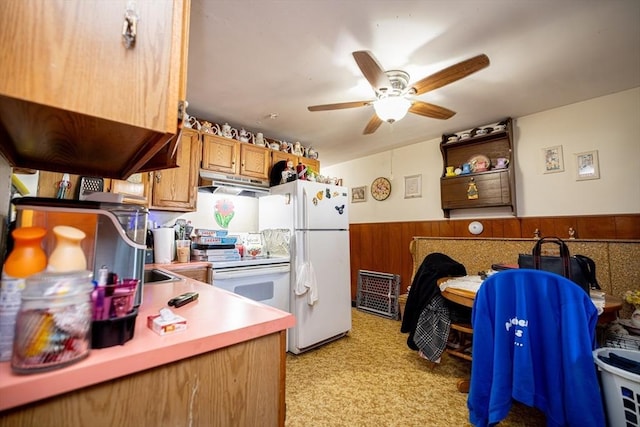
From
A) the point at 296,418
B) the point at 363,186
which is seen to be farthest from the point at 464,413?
the point at 363,186

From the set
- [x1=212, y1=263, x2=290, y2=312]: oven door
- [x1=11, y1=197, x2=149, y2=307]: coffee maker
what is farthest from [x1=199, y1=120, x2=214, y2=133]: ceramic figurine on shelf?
[x1=11, y1=197, x2=149, y2=307]: coffee maker

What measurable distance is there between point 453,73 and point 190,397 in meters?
1.96

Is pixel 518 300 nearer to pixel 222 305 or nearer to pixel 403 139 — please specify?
pixel 222 305

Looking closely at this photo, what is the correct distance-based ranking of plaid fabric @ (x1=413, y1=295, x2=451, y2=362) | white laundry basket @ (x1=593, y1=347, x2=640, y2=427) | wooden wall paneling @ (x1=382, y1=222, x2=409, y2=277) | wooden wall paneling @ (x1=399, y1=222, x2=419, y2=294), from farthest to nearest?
wooden wall paneling @ (x1=382, y1=222, x2=409, y2=277) → wooden wall paneling @ (x1=399, y1=222, x2=419, y2=294) → plaid fabric @ (x1=413, y1=295, x2=451, y2=362) → white laundry basket @ (x1=593, y1=347, x2=640, y2=427)

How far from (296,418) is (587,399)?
146cm

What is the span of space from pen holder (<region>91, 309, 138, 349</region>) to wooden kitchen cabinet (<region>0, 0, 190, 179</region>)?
16.6 inches

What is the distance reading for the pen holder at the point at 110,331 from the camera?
0.55 meters

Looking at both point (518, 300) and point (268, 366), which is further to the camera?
point (518, 300)

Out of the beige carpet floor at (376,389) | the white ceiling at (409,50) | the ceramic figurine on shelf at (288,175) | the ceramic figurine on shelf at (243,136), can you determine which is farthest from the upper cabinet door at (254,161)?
the beige carpet floor at (376,389)

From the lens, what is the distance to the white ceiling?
1.50 m

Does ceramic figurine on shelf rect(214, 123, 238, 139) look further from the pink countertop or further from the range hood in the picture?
the pink countertop

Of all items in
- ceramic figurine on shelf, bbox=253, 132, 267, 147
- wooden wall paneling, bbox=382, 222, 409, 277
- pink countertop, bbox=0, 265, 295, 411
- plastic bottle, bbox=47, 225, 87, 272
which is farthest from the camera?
wooden wall paneling, bbox=382, 222, 409, 277

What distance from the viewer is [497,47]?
5.92 feet

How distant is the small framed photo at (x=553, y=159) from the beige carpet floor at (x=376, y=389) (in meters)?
2.10
